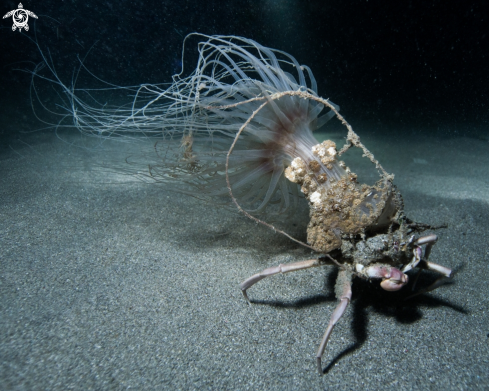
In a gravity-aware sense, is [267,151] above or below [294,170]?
above

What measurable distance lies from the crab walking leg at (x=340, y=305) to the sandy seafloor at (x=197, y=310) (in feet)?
0.54

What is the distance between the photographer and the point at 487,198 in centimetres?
493

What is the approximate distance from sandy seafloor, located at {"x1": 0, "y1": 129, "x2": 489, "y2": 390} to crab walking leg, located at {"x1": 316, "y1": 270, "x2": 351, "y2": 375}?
6.5 inches

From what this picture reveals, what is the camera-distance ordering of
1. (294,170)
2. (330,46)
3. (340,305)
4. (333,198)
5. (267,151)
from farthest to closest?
1. (330,46)
2. (267,151)
3. (294,170)
4. (333,198)
5. (340,305)

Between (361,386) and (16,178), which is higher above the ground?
(16,178)

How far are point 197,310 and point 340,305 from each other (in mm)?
1149

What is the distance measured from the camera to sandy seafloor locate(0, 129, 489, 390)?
1.84 m

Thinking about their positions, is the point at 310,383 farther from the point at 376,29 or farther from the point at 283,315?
the point at 376,29

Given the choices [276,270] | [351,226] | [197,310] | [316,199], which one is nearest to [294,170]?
[316,199]

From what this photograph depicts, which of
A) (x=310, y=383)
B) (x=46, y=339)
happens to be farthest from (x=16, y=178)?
(x=310, y=383)

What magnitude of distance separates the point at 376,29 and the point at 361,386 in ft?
53.8

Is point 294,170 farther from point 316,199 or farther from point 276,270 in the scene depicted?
point 276,270

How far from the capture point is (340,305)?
2.07m

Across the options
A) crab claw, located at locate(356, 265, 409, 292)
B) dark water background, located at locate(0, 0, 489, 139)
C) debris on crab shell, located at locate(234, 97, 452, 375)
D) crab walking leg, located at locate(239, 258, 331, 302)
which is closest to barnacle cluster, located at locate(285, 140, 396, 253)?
debris on crab shell, located at locate(234, 97, 452, 375)
